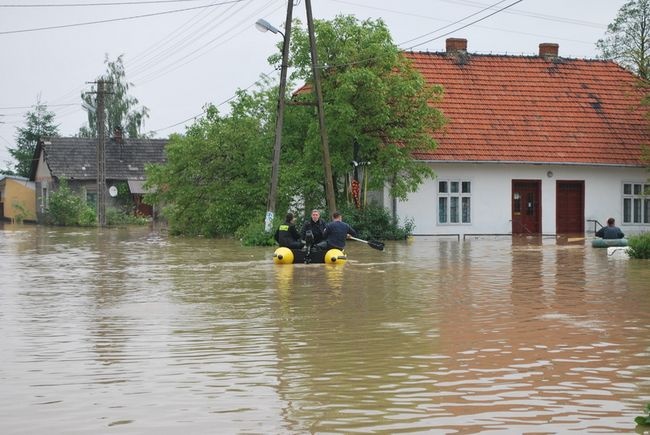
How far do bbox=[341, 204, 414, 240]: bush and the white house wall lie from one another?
1.97 m

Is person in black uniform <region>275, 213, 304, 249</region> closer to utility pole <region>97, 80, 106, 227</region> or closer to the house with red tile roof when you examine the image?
the house with red tile roof

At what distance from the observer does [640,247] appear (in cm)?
2819

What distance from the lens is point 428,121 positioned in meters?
42.8

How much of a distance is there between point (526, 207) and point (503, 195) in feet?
4.34

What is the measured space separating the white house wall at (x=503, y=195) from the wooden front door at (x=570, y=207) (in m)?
0.21

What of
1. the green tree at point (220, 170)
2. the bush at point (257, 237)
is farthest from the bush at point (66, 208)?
the bush at point (257, 237)

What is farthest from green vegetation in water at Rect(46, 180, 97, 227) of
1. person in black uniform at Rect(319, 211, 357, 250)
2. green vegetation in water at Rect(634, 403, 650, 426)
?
green vegetation in water at Rect(634, 403, 650, 426)

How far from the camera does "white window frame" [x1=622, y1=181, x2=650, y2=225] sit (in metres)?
47.4

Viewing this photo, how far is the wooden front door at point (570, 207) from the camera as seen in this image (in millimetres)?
46406

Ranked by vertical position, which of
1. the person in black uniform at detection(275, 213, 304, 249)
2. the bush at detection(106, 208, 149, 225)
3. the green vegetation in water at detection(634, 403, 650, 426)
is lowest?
the green vegetation in water at detection(634, 403, 650, 426)

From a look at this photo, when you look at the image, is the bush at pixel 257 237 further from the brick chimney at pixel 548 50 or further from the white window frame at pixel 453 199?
the brick chimney at pixel 548 50

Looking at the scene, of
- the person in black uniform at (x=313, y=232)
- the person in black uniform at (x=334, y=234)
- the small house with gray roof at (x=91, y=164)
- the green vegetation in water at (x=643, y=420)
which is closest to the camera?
the green vegetation in water at (x=643, y=420)

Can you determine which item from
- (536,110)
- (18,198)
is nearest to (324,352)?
(536,110)

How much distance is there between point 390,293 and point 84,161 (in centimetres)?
6264
